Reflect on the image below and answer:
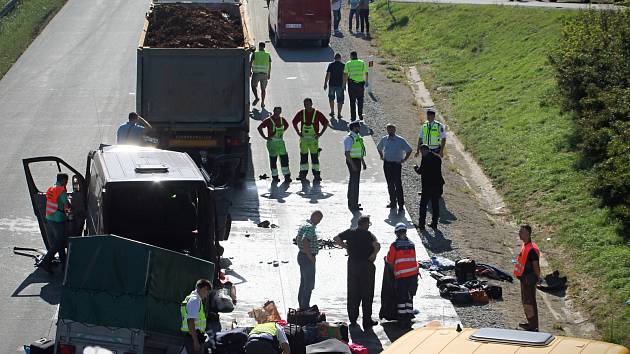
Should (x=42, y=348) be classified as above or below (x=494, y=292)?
above

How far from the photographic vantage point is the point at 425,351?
912 cm

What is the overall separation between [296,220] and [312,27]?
16266 mm

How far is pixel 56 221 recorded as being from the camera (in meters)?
17.8

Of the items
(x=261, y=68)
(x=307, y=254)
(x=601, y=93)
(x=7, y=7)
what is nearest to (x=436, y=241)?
(x=307, y=254)

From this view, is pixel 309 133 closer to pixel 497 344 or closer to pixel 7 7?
pixel 497 344

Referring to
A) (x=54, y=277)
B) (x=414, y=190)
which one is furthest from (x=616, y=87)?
(x=54, y=277)

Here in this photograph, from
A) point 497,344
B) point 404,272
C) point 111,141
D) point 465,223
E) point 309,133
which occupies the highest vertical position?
point 497,344

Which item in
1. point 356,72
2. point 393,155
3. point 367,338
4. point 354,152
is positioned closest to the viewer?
point 367,338

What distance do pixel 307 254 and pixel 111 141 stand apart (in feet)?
37.0

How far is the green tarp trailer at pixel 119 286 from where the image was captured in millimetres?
13484

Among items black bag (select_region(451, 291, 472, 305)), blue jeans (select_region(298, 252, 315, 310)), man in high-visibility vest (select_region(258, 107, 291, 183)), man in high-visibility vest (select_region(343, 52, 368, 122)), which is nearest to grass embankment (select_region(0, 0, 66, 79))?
man in high-visibility vest (select_region(343, 52, 368, 122))

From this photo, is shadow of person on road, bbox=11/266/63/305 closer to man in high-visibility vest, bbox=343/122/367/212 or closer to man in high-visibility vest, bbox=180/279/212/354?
man in high-visibility vest, bbox=180/279/212/354

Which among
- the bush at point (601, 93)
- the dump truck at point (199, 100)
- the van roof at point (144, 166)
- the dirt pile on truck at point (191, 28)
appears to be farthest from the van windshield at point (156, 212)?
the bush at point (601, 93)

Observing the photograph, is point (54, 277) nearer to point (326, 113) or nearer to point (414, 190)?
point (414, 190)
